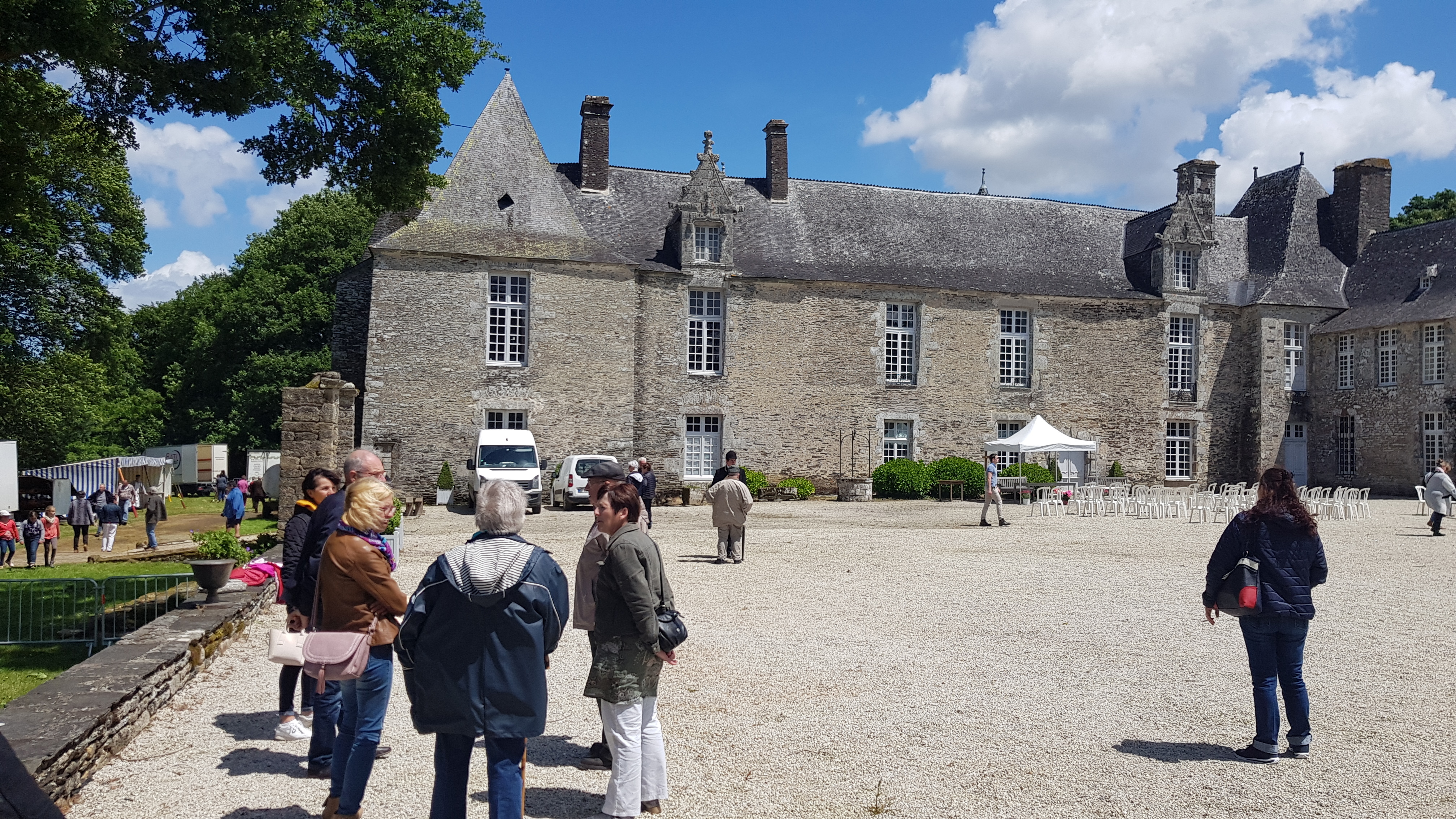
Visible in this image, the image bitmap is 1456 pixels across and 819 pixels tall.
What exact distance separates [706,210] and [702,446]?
6.24 m

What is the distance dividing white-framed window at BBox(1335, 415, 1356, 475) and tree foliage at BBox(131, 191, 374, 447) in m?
32.3

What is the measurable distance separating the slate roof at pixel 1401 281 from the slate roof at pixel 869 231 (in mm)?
679

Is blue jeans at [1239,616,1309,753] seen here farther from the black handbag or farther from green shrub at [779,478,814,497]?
green shrub at [779,478,814,497]

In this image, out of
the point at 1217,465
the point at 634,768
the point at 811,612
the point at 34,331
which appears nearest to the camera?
the point at 634,768

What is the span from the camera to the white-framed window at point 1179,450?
30.5 m

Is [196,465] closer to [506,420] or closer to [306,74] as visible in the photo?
[506,420]

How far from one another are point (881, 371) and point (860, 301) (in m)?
2.04

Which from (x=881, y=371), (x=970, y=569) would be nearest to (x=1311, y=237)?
(x=881, y=371)

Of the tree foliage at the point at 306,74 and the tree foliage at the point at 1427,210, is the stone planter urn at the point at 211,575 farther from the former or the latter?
the tree foliage at the point at 1427,210

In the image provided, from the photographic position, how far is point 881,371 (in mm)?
28266

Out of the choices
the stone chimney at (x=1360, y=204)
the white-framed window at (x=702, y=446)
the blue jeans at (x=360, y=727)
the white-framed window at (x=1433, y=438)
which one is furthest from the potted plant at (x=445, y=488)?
the stone chimney at (x=1360, y=204)

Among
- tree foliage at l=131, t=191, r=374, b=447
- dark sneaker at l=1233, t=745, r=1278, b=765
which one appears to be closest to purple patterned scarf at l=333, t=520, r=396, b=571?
dark sneaker at l=1233, t=745, r=1278, b=765

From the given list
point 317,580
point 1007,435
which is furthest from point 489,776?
point 1007,435

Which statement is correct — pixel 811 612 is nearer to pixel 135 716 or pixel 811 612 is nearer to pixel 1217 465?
pixel 135 716
